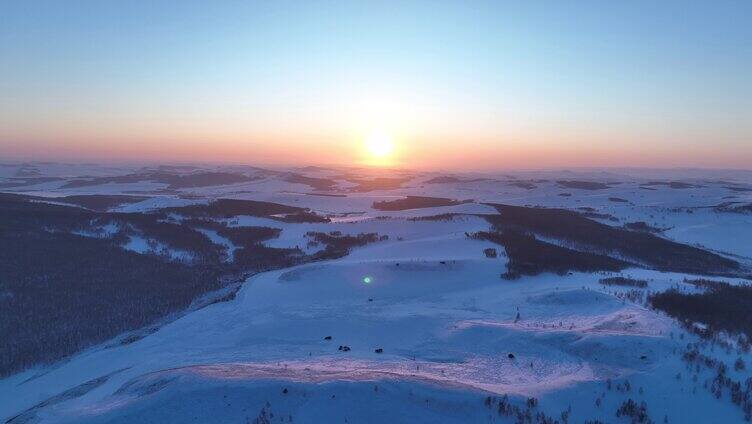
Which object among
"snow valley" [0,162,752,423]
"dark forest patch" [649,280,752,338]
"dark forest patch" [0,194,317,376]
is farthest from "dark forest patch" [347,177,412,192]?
"dark forest patch" [649,280,752,338]

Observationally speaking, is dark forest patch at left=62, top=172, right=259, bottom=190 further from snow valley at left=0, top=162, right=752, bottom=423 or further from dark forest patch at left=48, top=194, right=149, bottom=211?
snow valley at left=0, top=162, right=752, bottom=423

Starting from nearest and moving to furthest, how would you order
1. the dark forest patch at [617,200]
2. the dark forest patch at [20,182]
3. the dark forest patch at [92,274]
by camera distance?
the dark forest patch at [92,274]
the dark forest patch at [617,200]
the dark forest patch at [20,182]

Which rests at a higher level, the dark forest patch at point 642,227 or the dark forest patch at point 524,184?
the dark forest patch at point 524,184

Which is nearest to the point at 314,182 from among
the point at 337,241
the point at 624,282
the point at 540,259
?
the point at 337,241

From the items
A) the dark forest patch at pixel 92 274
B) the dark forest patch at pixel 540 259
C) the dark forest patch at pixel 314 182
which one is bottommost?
the dark forest patch at pixel 92 274

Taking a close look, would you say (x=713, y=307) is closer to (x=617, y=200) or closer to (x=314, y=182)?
(x=617, y=200)

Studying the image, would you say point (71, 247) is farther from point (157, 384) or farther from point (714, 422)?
point (714, 422)

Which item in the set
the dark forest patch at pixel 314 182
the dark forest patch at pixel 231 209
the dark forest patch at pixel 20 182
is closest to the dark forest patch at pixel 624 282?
the dark forest patch at pixel 231 209

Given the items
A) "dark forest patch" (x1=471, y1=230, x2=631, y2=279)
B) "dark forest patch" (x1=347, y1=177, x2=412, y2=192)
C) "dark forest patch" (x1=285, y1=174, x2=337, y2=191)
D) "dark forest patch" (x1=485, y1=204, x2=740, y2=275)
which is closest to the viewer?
"dark forest patch" (x1=471, y1=230, x2=631, y2=279)

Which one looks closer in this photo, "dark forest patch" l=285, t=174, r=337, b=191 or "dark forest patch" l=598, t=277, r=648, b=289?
"dark forest patch" l=598, t=277, r=648, b=289

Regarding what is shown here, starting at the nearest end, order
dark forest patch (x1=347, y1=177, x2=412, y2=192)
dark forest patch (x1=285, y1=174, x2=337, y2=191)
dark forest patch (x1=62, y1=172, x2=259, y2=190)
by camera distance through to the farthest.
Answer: dark forest patch (x1=347, y1=177, x2=412, y2=192) → dark forest patch (x1=285, y1=174, x2=337, y2=191) → dark forest patch (x1=62, y1=172, x2=259, y2=190)

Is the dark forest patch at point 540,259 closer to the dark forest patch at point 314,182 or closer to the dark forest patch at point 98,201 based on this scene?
the dark forest patch at point 98,201

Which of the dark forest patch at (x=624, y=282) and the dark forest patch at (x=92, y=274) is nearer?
the dark forest patch at (x=92, y=274)
